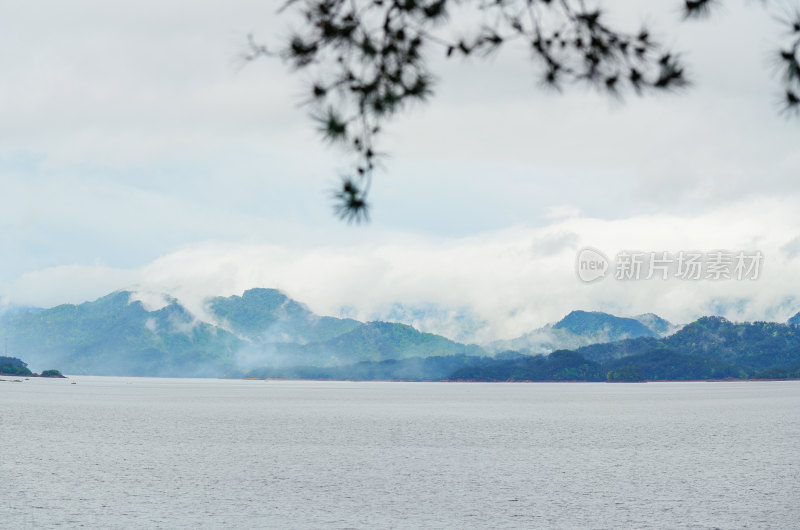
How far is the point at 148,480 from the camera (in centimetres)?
3192

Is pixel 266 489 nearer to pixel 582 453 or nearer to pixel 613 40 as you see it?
pixel 582 453

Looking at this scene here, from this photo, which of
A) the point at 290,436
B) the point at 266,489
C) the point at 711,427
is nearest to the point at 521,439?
the point at 290,436

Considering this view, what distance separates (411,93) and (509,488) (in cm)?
2536

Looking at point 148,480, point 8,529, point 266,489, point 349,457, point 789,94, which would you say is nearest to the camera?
point 789,94

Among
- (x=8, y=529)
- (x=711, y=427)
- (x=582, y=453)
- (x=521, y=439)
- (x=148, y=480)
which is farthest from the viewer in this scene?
(x=711, y=427)

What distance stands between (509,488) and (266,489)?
31.0 feet

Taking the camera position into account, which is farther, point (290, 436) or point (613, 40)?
point (290, 436)

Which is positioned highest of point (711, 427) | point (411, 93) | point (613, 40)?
point (613, 40)

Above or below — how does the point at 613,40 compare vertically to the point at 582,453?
above

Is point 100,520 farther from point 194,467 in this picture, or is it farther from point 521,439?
point 521,439

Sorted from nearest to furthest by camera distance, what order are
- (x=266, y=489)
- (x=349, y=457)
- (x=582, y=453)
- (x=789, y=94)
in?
(x=789, y=94)
(x=266, y=489)
(x=349, y=457)
(x=582, y=453)

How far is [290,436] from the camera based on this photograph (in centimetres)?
5625

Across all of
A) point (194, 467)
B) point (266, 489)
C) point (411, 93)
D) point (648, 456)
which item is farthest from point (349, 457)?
point (411, 93)

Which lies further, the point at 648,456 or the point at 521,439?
the point at 521,439
